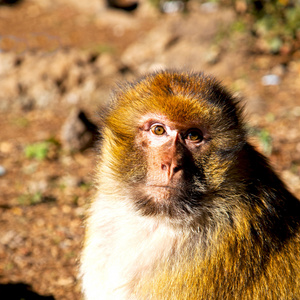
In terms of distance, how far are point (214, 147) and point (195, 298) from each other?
0.77 metres

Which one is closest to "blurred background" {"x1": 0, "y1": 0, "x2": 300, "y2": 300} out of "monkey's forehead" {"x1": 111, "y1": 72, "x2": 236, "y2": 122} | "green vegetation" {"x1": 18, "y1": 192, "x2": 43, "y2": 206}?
"green vegetation" {"x1": 18, "y1": 192, "x2": 43, "y2": 206}

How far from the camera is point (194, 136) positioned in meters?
2.43

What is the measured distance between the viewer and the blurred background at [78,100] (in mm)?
4160

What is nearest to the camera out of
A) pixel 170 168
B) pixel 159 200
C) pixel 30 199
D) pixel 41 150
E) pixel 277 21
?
pixel 170 168

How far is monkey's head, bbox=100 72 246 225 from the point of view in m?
2.37

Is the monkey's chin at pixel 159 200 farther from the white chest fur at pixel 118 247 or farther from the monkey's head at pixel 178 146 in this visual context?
the white chest fur at pixel 118 247

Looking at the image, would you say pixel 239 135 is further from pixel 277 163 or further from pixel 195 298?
pixel 277 163

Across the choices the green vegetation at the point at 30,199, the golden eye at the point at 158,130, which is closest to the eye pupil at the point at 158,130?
the golden eye at the point at 158,130

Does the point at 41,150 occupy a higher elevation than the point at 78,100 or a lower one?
lower

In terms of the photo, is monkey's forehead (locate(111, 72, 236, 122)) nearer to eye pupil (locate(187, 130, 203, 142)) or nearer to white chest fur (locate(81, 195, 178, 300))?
eye pupil (locate(187, 130, 203, 142))

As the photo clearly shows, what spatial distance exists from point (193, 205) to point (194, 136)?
1.15 ft

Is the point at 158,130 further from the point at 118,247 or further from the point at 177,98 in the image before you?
the point at 118,247

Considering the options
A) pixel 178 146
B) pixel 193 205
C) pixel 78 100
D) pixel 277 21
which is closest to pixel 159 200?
pixel 193 205

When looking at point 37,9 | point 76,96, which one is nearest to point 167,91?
point 76,96
